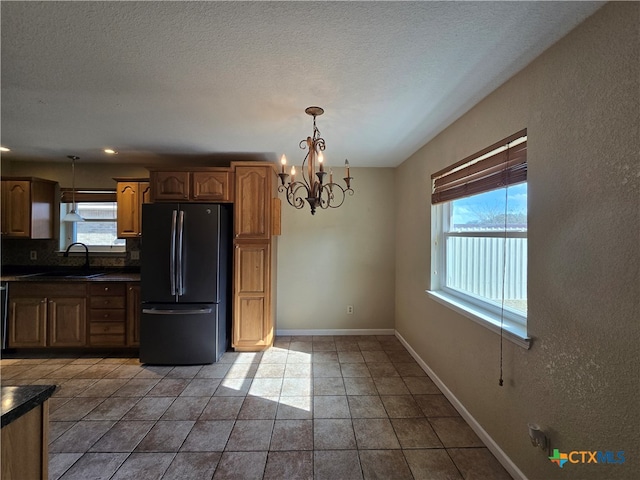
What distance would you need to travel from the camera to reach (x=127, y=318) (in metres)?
3.30

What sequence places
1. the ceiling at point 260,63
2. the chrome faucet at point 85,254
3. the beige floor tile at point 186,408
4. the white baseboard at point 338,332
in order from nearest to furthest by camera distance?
the ceiling at point 260,63 → the beige floor tile at point 186,408 → the chrome faucet at point 85,254 → the white baseboard at point 338,332

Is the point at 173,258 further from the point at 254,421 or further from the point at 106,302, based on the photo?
the point at 254,421

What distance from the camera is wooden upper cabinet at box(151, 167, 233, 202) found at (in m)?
3.36

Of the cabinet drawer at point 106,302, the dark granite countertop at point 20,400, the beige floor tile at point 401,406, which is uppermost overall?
the dark granite countertop at point 20,400

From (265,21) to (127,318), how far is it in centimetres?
340

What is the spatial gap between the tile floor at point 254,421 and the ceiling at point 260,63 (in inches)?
92.6

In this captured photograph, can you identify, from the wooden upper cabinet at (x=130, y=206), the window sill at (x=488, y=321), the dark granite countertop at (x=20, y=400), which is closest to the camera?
the dark granite countertop at (x=20, y=400)

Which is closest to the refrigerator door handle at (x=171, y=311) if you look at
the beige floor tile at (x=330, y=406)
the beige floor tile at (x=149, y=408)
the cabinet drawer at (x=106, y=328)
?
the cabinet drawer at (x=106, y=328)

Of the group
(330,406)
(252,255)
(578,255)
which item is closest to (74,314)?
(252,255)

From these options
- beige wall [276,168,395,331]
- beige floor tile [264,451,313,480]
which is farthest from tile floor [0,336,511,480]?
beige wall [276,168,395,331]

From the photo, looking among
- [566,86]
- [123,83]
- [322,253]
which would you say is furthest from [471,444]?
[123,83]

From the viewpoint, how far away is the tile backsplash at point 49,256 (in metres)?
3.84

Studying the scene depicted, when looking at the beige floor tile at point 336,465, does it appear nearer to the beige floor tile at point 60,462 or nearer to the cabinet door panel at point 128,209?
the beige floor tile at point 60,462

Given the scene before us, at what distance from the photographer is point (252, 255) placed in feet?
11.2
